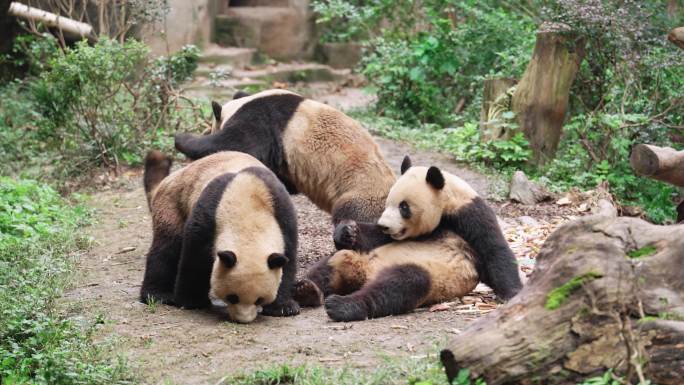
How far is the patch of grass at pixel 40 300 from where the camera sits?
5254 millimetres

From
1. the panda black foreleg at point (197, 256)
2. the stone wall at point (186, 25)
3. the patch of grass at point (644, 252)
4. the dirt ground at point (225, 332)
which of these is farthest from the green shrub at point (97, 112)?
the patch of grass at point (644, 252)

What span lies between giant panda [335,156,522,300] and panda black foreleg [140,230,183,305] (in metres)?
1.25

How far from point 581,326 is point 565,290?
0.62ft

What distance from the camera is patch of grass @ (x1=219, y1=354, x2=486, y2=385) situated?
185 inches

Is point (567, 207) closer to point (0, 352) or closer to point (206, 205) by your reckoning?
point (206, 205)

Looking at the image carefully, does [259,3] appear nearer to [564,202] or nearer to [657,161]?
[564,202]

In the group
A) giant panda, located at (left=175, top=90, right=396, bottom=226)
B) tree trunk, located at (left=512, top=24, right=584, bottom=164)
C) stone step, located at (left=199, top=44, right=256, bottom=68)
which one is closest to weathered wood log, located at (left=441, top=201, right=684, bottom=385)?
giant panda, located at (left=175, top=90, right=396, bottom=226)

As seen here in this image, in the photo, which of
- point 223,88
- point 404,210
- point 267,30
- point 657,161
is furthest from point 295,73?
point 657,161

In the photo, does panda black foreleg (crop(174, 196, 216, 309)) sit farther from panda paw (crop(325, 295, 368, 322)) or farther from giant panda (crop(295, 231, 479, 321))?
panda paw (crop(325, 295, 368, 322))

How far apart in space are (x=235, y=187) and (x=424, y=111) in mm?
9901

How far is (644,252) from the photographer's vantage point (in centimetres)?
445

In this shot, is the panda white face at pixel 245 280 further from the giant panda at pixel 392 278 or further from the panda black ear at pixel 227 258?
the giant panda at pixel 392 278

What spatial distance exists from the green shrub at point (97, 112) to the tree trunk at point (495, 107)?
414cm

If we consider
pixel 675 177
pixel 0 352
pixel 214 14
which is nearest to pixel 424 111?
pixel 214 14
